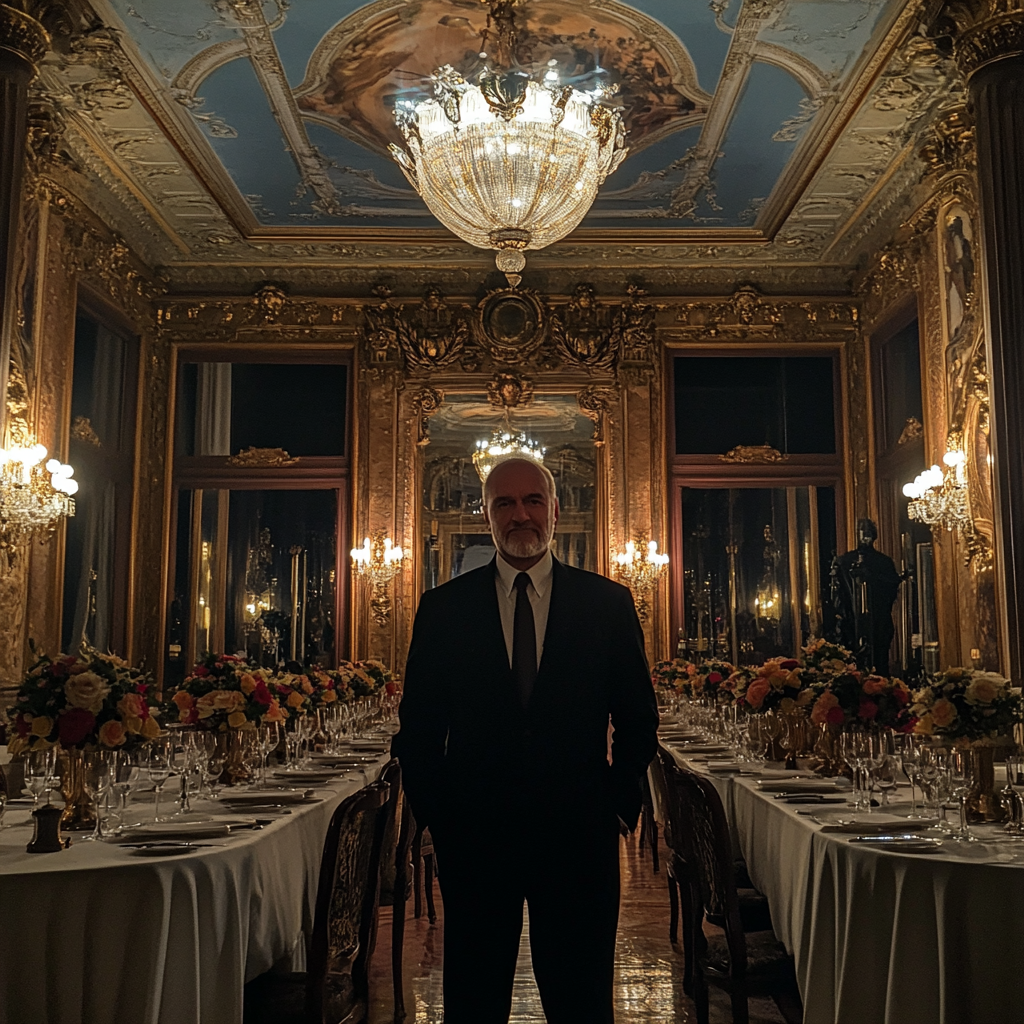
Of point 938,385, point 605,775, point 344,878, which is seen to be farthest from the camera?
point 938,385

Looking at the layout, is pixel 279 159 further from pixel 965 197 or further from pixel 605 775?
pixel 605 775

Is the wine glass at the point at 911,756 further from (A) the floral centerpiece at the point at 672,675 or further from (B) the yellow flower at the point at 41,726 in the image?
(A) the floral centerpiece at the point at 672,675

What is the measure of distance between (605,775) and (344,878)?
1113mm

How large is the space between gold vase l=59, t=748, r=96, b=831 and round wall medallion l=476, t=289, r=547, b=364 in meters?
9.99

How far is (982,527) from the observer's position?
9.19m

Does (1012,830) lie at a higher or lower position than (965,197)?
lower

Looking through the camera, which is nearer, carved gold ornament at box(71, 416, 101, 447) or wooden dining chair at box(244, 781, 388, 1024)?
wooden dining chair at box(244, 781, 388, 1024)

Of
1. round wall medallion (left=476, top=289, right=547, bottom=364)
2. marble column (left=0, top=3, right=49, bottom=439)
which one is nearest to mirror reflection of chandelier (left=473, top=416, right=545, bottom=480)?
round wall medallion (left=476, top=289, right=547, bottom=364)

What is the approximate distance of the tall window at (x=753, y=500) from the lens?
512 inches

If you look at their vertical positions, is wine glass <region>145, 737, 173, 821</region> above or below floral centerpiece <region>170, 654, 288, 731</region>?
below

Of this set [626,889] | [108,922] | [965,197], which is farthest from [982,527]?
[108,922]

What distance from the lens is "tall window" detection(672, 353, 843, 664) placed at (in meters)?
13.0

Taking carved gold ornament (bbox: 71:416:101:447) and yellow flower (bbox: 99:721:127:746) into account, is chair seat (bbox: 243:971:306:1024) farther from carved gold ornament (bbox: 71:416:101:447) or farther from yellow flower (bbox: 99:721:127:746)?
carved gold ornament (bbox: 71:416:101:447)

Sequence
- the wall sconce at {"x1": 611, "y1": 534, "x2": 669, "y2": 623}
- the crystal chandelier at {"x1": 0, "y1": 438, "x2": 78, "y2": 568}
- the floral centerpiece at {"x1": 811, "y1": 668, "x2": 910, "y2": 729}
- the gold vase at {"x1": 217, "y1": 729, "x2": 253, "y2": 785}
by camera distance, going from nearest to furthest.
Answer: the floral centerpiece at {"x1": 811, "y1": 668, "x2": 910, "y2": 729} < the gold vase at {"x1": 217, "y1": 729, "x2": 253, "y2": 785} < the crystal chandelier at {"x1": 0, "y1": 438, "x2": 78, "y2": 568} < the wall sconce at {"x1": 611, "y1": 534, "x2": 669, "y2": 623}
